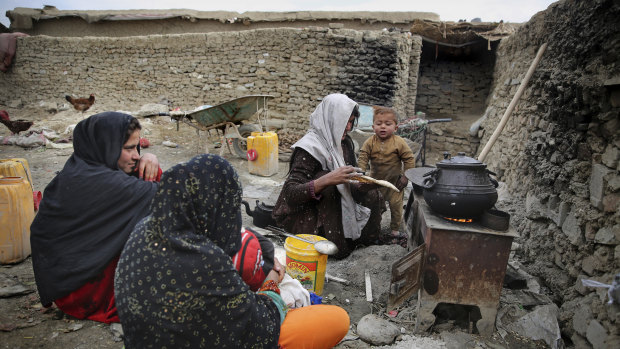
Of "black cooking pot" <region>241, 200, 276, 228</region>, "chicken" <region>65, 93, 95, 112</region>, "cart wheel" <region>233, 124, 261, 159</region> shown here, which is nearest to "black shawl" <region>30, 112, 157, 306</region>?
"black cooking pot" <region>241, 200, 276, 228</region>

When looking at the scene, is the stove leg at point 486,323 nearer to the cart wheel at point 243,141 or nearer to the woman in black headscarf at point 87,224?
the woman in black headscarf at point 87,224

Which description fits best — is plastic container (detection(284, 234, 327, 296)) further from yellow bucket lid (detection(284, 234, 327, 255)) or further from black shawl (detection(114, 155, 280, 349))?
black shawl (detection(114, 155, 280, 349))

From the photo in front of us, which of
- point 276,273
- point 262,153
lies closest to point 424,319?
point 276,273

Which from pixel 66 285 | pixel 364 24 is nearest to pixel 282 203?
pixel 66 285

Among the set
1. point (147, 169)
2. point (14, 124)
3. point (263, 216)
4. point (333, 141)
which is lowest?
point (263, 216)

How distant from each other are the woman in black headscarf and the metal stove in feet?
5.77

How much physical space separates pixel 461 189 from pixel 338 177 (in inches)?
35.7

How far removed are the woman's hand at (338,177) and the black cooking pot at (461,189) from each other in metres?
0.60

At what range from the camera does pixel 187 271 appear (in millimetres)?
1251

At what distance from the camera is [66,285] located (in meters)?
2.09

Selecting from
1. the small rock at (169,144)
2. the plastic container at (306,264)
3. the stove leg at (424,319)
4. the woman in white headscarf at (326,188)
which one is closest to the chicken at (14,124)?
the small rock at (169,144)

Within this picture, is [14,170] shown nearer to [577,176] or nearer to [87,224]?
[87,224]

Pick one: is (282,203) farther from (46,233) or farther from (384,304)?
(46,233)

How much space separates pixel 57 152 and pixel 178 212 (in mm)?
8110
